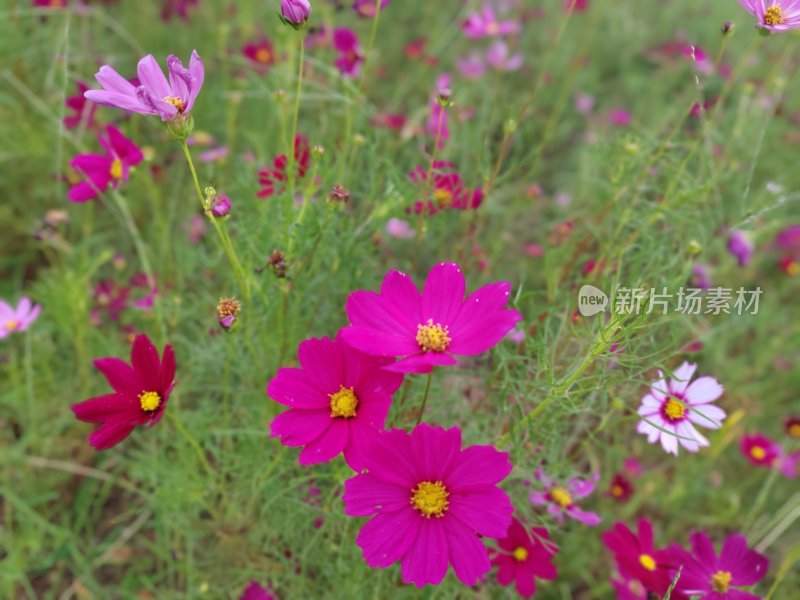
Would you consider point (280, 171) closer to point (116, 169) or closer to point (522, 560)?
point (116, 169)

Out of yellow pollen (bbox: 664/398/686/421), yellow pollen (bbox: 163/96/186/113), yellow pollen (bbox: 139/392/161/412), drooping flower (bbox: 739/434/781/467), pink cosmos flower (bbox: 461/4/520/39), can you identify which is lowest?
drooping flower (bbox: 739/434/781/467)

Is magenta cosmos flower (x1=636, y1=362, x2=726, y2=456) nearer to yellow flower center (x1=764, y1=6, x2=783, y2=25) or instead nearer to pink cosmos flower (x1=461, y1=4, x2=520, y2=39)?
yellow flower center (x1=764, y1=6, x2=783, y2=25)

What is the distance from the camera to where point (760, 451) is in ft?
4.90

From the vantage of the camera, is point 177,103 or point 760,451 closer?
point 177,103

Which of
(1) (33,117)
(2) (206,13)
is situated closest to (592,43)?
(2) (206,13)

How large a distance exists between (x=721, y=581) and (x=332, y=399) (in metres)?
0.63

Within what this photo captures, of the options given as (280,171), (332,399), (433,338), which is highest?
(280,171)

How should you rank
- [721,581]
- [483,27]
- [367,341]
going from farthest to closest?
1. [483,27]
2. [721,581]
3. [367,341]

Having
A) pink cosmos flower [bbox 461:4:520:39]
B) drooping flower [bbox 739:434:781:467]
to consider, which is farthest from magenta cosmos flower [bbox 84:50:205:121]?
pink cosmos flower [bbox 461:4:520:39]

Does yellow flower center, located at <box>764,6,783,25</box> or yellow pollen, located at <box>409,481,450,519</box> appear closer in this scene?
yellow pollen, located at <box>409,481,450,519</box>

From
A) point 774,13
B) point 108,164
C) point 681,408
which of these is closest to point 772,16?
point 774,13

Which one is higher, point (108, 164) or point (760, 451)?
point (108, 164)

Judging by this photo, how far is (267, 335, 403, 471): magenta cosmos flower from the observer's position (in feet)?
2.40

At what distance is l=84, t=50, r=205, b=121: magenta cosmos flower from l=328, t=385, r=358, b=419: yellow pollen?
0.37 m
